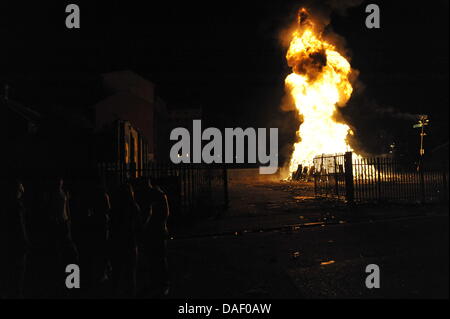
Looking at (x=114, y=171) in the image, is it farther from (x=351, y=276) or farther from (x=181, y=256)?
(x=351, y=276)

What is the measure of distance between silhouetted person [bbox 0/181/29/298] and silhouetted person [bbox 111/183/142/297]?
1281mm

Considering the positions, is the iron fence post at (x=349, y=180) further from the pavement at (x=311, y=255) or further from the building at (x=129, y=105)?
the building at (x=129, y=105)

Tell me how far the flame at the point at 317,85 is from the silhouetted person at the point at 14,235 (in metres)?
29.6

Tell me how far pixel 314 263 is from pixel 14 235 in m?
4.93

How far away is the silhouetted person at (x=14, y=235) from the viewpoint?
184 inches

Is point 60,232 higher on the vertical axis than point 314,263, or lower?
higher

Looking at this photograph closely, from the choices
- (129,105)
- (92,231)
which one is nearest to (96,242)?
(92,231)

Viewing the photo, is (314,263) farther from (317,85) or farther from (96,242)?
(317,85)

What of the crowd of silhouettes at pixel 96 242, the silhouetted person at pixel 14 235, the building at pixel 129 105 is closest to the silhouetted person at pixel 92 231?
the crowd of silhouettes at pixel 96 242

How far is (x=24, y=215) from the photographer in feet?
16.2

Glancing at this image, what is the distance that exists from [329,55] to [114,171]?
27909 millimetres

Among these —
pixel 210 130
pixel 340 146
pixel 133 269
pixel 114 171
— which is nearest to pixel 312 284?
pixel 133 269

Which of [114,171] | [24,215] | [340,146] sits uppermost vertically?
[340,146]

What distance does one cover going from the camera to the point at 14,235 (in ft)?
15.5
